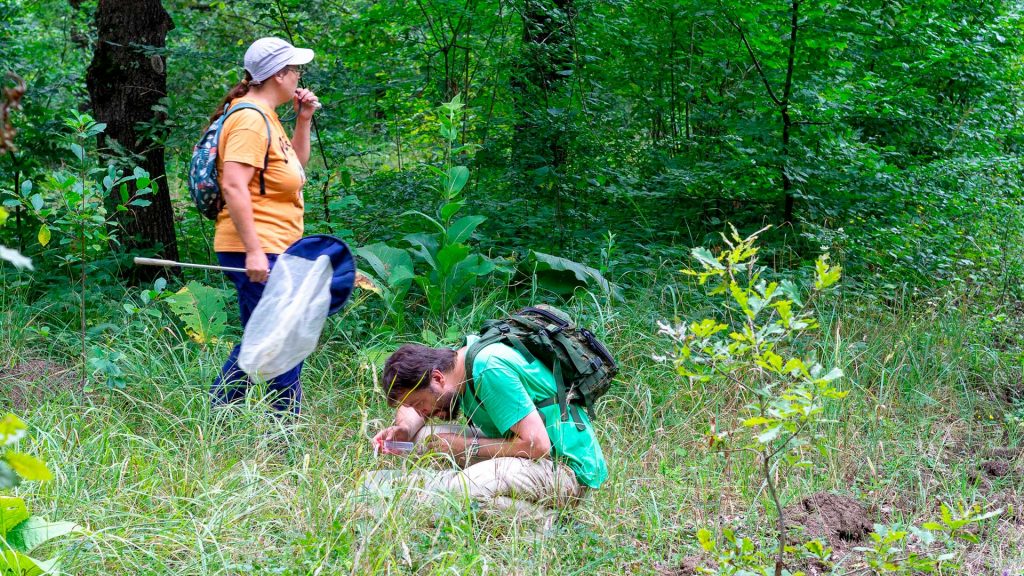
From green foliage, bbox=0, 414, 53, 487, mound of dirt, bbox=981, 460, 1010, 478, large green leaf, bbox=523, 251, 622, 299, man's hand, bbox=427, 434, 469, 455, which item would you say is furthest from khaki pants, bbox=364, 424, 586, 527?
large green leaf, bbox=523, 251, 622, 299

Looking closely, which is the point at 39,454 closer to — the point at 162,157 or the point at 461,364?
the point at 461,364

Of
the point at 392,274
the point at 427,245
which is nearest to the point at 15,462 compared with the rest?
the point at 392,274

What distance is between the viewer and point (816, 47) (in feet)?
21.2

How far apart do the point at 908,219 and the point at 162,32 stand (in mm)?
5231

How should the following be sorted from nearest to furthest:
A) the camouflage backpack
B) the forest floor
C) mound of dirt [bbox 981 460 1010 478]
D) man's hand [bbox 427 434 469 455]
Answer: the forest floor < the camouflage backpack < man's hand [bbox 427 434 469 455] < mound of dirt [bbox 981 460 1010 478]

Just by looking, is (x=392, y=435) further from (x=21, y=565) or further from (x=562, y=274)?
(x=562, y=274)

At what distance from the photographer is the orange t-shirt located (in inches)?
142

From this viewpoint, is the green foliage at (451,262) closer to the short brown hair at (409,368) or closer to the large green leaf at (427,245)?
the large green leaf at (427,245)

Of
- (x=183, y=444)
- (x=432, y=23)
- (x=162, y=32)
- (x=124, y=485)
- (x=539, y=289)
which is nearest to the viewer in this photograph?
(x=124, y=485)

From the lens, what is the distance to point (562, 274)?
557 cm

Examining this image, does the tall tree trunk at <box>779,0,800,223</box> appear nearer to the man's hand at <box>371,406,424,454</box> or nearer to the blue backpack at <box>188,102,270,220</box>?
the man's hand at <box>371,406,424,454</box>

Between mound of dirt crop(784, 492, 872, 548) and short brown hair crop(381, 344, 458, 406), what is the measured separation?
4.70 ft

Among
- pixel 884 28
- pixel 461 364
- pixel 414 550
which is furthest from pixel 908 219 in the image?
pixel 414 550

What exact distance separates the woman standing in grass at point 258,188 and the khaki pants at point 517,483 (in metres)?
0.93
